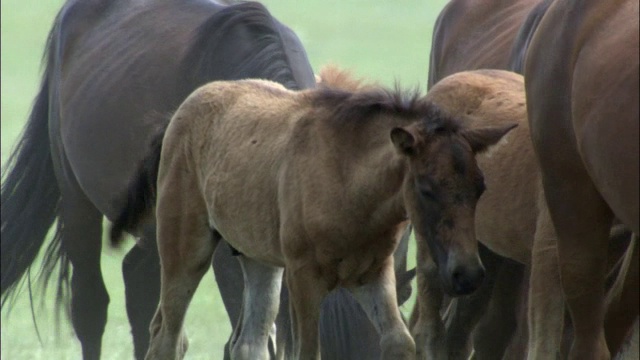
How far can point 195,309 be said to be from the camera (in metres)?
13.8

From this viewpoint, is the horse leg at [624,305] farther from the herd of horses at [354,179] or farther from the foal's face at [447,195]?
the foal's face at [447,195]

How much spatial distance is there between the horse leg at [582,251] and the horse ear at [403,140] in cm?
46

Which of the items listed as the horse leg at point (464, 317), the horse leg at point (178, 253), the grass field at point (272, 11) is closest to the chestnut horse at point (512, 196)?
the horse leg at point (464, 317)

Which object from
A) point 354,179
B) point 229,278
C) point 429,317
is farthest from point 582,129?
point 229,278

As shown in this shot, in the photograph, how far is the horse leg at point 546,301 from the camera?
17.4 ft

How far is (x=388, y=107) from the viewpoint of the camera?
541cm

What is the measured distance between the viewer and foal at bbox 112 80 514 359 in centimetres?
505

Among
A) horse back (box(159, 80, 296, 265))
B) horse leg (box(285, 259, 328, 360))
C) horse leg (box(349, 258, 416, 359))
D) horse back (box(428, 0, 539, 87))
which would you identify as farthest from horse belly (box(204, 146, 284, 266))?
horse back (box(428, 0, 539, 87))

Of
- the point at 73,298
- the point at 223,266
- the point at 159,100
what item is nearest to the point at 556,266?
the point at 223,266

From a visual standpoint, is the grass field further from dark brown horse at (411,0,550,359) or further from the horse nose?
the horse nose

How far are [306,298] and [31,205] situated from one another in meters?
3.81

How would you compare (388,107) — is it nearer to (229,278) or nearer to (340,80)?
(340,80)

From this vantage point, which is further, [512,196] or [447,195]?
[512,196]

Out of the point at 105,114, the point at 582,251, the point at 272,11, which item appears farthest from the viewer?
the point at 272,11
